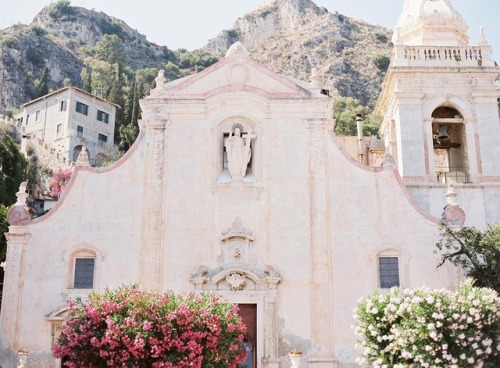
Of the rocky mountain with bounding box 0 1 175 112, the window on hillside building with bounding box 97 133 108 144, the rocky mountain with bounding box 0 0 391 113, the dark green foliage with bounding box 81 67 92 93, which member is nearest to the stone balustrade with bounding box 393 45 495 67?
the window on hillside building with bounding box 97 133 108 144

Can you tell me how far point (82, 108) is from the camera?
Answer: 72.2m

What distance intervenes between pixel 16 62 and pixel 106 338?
89.7 metres

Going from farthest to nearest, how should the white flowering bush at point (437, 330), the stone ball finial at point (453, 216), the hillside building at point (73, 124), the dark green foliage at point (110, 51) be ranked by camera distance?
the dark green foliage at point (110, 51) < the hillside building at point (73, 124) < the stone ball finial at point (453, 216) < the white flowering bush at point (437, 330)

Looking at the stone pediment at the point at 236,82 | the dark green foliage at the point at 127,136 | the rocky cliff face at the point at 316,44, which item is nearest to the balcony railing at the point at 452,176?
the stone pediment at the point at 236,82

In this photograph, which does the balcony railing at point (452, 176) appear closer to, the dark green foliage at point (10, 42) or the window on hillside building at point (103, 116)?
the window on hillside building at point (103, 116)

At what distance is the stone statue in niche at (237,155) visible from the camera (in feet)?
71.7

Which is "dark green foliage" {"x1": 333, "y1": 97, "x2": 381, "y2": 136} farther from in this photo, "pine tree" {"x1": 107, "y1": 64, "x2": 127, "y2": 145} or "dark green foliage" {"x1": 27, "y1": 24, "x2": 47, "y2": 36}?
"dark green foliage" {"x1": 27, "y1": 24, "x2": 47, "y2": 36}

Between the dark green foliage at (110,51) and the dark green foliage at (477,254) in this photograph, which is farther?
the dark green foliage at (110,51)

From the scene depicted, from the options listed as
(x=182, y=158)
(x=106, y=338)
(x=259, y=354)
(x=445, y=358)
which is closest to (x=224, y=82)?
(x=182, y=158)

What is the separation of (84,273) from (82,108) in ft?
177

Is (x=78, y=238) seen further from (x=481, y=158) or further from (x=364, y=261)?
(x=481, y=158)

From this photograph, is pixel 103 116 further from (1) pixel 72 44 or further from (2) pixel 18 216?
(2) pixel 18 216

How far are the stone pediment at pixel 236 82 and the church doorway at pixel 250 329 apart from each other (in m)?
7.12

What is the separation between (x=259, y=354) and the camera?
2005 centimetres
